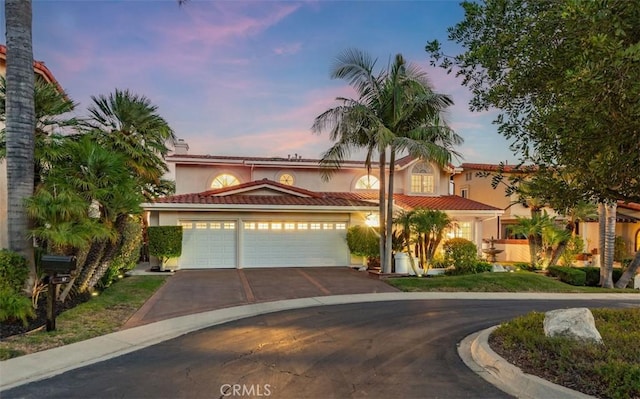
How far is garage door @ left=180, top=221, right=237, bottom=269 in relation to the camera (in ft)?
56.5

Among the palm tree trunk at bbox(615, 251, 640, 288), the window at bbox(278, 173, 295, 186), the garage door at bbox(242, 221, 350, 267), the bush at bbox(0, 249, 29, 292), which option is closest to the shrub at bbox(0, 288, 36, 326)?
the bush at bbox(0, 249, 29, 292)

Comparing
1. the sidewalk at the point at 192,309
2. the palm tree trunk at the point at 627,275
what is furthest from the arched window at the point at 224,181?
the palm tree trunk at the point at 627,275

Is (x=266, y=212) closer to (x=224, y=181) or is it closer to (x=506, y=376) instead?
(x=224, y=181)

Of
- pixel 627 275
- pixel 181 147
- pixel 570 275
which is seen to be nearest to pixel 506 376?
pixel 570 275

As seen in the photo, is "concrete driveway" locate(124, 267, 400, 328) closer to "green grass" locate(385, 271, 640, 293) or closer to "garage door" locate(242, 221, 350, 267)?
"garage door" locate(242, 221, 350, 267)

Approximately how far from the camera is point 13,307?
274 inches

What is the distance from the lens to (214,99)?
1861 centimetres

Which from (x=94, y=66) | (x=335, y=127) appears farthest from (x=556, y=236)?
(x=94, y=66)

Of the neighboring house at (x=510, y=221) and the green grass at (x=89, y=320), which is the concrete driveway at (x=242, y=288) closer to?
the green grass at (x=89, y=320)

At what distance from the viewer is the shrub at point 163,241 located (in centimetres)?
1628

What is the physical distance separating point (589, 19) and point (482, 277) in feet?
40.0

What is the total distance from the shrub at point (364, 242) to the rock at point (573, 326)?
36.8 ft

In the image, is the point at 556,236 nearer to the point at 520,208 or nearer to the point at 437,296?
the point at 520,208

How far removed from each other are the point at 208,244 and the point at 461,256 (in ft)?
37.4
